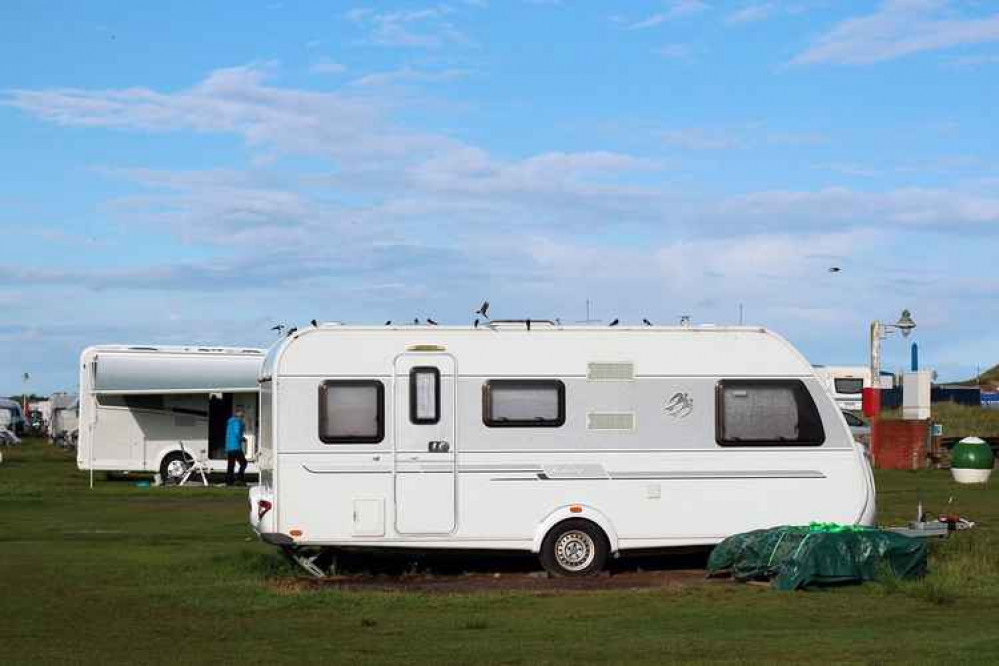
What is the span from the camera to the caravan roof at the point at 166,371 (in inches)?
1331

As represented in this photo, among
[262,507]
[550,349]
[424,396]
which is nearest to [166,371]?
[262,507]

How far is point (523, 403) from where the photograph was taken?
1686 cm

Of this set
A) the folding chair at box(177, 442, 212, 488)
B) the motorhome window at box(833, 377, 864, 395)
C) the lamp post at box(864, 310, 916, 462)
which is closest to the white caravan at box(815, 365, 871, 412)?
the motorhome window at box(833, 377, 864, 395)

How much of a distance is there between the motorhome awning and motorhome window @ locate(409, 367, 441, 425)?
17.8m

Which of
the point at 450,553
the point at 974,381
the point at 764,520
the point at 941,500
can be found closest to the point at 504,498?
the point at 450,553

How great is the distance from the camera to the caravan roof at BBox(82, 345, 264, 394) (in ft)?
111

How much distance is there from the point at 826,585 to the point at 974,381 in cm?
10608

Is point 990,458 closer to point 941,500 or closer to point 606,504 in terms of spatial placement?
point 941,500

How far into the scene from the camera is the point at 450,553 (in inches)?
681

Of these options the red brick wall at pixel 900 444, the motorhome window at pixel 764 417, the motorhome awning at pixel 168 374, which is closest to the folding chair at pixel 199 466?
the motorhome awning at pixel 168 374

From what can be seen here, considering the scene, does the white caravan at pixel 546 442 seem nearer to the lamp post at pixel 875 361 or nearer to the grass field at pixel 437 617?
the grass field at pixel 437 617

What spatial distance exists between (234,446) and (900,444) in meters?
17.8

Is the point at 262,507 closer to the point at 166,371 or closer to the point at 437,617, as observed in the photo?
the point at 437,617

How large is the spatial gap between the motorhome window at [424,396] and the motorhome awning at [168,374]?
1776 centimetres
